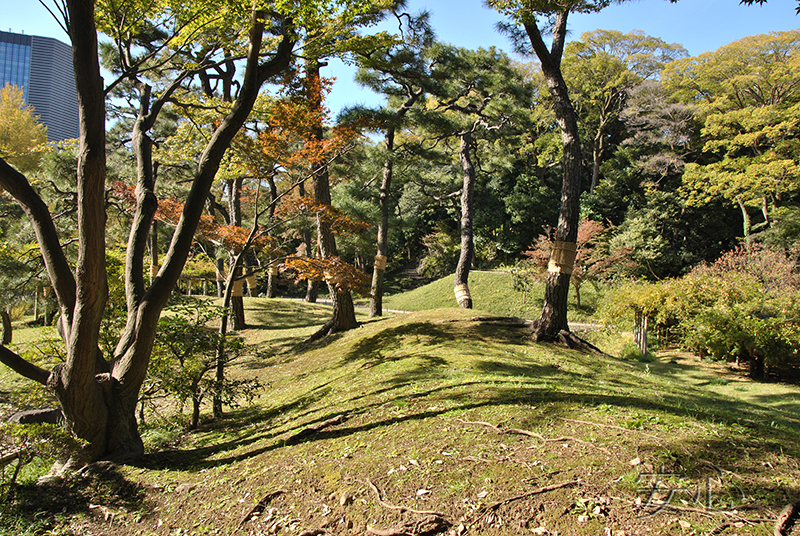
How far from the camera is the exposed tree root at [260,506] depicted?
2678 millimetres

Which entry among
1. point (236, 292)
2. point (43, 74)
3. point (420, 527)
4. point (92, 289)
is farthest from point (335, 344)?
point (43, 74)

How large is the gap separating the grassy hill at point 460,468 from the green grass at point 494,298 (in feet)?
37.5

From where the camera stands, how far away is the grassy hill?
2.19m

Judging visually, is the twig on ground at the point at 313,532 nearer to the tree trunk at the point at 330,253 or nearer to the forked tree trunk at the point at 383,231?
the tree trunk at the point at 330,253

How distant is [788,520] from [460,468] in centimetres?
151

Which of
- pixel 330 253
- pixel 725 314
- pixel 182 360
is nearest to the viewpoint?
pixel 182 360

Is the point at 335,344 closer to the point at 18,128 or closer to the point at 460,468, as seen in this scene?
the point at 460,468

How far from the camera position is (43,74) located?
33781 millimetres

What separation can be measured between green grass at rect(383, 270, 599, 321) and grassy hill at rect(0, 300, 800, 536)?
11.4m

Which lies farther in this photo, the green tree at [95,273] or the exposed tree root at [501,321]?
the exposed tree root at [501,321]

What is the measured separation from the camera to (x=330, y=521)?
2479 millimetres

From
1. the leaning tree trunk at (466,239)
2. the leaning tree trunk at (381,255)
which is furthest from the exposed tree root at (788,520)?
the leaning tree trunk at (381,255)

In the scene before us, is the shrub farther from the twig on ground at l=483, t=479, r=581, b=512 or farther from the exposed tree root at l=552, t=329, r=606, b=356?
the exposed tree root at l=552, t=329, r=606, b=356

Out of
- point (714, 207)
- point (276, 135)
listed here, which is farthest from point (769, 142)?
point (276, 135)
